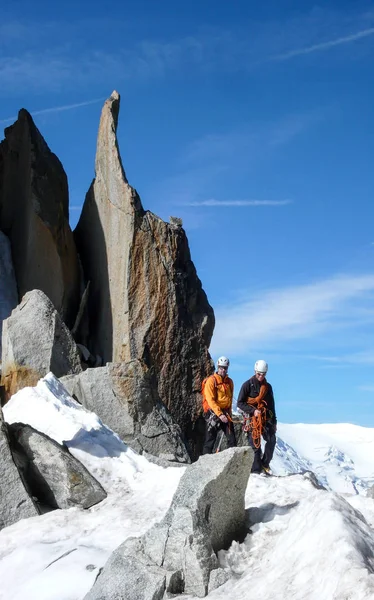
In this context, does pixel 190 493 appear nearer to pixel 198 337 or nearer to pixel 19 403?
pixel 19 403

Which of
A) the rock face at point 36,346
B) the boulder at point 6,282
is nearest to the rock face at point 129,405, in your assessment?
the rock face at point 36,346

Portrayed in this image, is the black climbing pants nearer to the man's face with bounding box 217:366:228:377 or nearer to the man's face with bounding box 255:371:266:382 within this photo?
the man's face with bounding box 255:371:266:382

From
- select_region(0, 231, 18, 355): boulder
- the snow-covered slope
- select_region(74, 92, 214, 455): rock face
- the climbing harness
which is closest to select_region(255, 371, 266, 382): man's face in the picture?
the climbing harness

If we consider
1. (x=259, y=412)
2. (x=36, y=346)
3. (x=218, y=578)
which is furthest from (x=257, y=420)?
(x=36, y=346)

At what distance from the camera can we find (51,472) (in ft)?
43.7

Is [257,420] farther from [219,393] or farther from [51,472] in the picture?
[51,472]

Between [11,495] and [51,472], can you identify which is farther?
[51,472]

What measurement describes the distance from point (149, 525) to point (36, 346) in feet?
32.1

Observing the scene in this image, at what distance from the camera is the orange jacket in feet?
49.3

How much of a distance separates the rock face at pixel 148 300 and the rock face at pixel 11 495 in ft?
34.1

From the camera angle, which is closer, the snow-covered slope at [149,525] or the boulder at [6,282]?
the snow-covered slope at [149,525]

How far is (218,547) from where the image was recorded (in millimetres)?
10148

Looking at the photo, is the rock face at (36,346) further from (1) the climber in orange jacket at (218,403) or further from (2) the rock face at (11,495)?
(2) the rock face at (11,495)

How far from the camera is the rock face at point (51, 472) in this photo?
42.2 ft
